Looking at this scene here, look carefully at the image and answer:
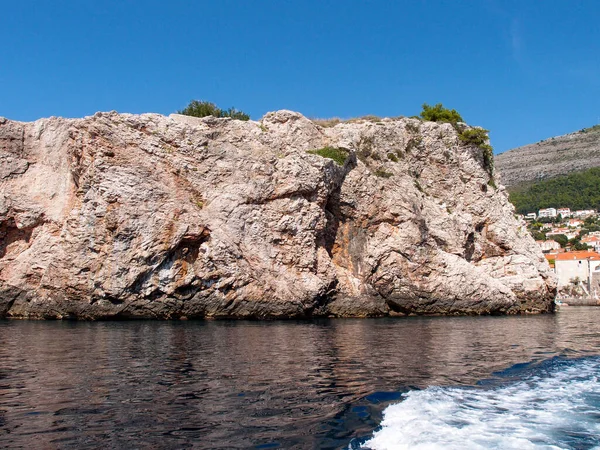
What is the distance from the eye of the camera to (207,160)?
27.8 metres

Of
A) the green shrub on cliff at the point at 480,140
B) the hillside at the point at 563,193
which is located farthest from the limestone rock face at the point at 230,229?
the hillside at the point at 563,193

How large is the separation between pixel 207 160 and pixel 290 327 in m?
11.0

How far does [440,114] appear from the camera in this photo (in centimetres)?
3975

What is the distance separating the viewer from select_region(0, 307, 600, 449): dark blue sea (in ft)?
19.9

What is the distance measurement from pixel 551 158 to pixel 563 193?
17112mm

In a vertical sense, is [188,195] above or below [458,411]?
above

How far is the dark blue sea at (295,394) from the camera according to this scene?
238 inches

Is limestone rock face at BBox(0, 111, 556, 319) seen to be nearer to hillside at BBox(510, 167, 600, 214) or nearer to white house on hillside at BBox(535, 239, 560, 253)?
white house on hillside at BBox(535, 239, 560, 253)

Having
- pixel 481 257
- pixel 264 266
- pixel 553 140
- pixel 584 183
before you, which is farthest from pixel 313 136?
pixel 553 140

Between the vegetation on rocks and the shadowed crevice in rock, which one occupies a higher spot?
the vegetation on rocks

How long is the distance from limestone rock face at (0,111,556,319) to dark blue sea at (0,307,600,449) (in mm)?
8547

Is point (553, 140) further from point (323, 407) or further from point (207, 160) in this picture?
point (323, 407)

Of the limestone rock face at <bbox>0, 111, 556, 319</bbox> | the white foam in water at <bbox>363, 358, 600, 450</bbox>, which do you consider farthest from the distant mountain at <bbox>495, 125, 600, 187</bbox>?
the white foam in water at <bbox>363, 358, 600, 450</bbox>

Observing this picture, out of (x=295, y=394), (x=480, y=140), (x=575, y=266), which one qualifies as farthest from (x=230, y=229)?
(x=575, y=266)
